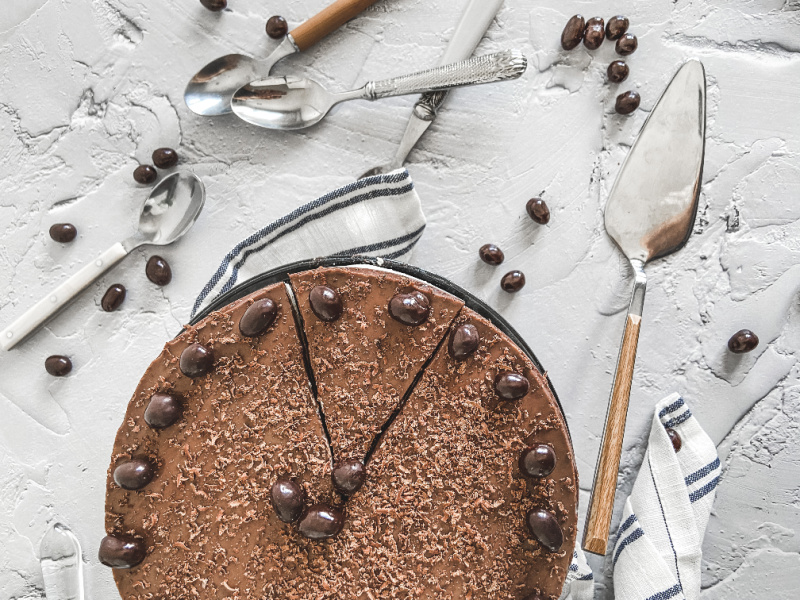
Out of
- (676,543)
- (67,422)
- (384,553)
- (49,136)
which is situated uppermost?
(49,136)

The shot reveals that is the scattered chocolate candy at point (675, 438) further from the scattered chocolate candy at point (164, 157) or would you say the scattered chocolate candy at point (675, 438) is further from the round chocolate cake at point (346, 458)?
the scattered chocolate candy at point (164, 157)

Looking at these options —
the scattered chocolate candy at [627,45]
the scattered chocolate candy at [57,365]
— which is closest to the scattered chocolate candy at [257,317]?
the scattered chocolate candy at [57,365]

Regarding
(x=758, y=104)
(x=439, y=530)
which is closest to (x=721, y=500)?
(x=439, y=530)

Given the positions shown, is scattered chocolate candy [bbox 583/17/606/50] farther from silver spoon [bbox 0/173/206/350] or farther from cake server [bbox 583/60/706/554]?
silver spoon [bbox 0/173/206/350]

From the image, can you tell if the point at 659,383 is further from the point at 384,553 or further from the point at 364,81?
the point at 364,81

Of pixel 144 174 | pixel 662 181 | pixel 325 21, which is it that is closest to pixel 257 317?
pixel 144 174

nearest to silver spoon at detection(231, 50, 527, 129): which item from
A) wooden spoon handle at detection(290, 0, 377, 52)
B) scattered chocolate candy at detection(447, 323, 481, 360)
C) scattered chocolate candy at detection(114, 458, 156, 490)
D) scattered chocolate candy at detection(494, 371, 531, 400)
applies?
wooden spoon handle at detection(290, 0, 377, 52)

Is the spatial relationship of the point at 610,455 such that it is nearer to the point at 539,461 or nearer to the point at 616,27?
the point at 539,461
